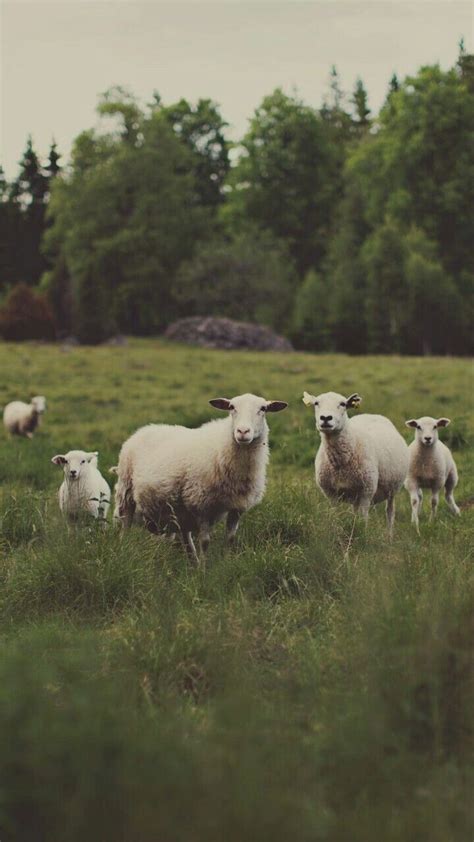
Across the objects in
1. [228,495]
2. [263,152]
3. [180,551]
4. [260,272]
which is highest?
[263,152]

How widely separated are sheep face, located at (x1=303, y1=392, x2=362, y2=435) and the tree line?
123 feet

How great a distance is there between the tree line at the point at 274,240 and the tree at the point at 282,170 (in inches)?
5.2

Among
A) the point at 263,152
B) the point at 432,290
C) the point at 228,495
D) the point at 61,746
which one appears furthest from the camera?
the point at 263,152

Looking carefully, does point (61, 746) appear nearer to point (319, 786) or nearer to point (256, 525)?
point (319, 786)

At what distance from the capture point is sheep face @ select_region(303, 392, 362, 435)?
30.0 ft

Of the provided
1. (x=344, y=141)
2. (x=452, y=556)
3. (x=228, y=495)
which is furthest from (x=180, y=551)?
(x=344, y=141)

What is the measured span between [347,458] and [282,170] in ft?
186

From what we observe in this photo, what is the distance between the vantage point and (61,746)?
154 inches

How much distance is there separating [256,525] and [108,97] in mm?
49111

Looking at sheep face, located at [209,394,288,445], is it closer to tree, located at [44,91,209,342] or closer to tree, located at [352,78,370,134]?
tree, located at [44,91,209,342]

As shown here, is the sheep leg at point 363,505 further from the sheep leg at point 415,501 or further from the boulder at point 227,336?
the boulder at point 227,336

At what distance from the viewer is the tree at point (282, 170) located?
205 feet

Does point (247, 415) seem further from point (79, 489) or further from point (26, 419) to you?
point (26, 419)

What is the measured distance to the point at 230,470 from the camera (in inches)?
320
